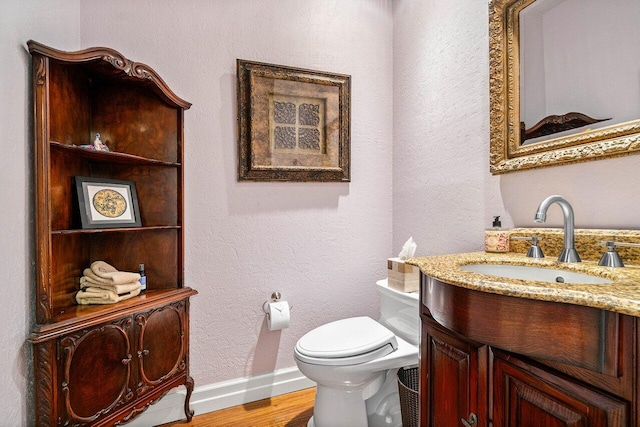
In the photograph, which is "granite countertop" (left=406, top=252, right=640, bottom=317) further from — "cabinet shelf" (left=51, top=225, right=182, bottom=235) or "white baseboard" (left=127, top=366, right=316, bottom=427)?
"white baseboard" (left=127, top=366, right=316, bottom=427)

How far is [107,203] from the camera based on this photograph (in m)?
1.52

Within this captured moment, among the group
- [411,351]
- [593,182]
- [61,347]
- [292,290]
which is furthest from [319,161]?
[61,347]

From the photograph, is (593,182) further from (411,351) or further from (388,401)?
(388,401)

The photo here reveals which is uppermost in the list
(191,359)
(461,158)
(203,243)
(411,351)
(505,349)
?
(461,158)

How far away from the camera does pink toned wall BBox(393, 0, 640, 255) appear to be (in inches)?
46.5

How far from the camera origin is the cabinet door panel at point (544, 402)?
0.64 metres

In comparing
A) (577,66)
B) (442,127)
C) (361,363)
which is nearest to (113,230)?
(361,363)

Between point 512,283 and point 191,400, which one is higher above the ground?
point 512,283

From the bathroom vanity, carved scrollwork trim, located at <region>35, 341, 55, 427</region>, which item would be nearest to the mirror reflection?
the bathroom vanity

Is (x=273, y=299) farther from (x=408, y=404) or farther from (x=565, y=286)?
(x=565, y=286)

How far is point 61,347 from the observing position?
3.88 feet

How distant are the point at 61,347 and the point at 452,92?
2.05m

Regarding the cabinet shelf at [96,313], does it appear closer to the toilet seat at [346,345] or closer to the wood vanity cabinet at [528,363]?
the toilet seat at [346,345]

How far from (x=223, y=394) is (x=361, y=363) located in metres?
0.95
